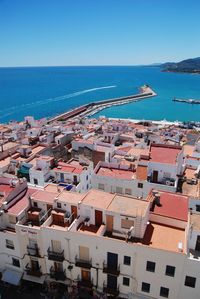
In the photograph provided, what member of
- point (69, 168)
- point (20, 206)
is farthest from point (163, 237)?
point (69, 168)

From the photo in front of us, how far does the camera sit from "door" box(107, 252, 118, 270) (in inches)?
904

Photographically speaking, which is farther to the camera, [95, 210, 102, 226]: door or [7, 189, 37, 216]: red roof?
[7, 189, 37, 216]: red roof

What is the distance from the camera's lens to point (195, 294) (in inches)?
872

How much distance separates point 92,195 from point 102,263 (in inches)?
243

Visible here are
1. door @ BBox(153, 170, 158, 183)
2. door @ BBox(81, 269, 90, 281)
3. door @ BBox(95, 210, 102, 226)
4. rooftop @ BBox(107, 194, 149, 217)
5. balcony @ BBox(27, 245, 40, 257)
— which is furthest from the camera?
door @ BBox(153, 170, 158, 183)

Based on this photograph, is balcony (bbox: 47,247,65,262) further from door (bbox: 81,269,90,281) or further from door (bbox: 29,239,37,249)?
door (bbox: 81,269,90,281)

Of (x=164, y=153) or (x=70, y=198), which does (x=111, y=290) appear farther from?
(x=164, y=153)

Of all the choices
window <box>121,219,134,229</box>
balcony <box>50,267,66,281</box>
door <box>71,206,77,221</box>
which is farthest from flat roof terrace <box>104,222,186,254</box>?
balcony <box>50,267,66,281</box>

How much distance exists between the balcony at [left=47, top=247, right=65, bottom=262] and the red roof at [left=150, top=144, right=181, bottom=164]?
16522 millimetres

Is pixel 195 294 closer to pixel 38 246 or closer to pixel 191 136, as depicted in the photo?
pixel 38 246

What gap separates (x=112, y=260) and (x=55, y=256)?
5376 mm

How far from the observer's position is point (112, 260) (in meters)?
23.3

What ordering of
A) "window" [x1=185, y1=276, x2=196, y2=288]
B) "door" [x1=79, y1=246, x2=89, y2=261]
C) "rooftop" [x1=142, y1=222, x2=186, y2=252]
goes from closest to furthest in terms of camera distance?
"window" [x1=185, y1=276, x2=196, y2=288]
"rooftop" [x1=142, y1=222, x2=186, y2=252]
"door" [x1=79, y1=246, x2=89, y2=261]

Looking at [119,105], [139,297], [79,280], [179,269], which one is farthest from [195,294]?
[119,105]
